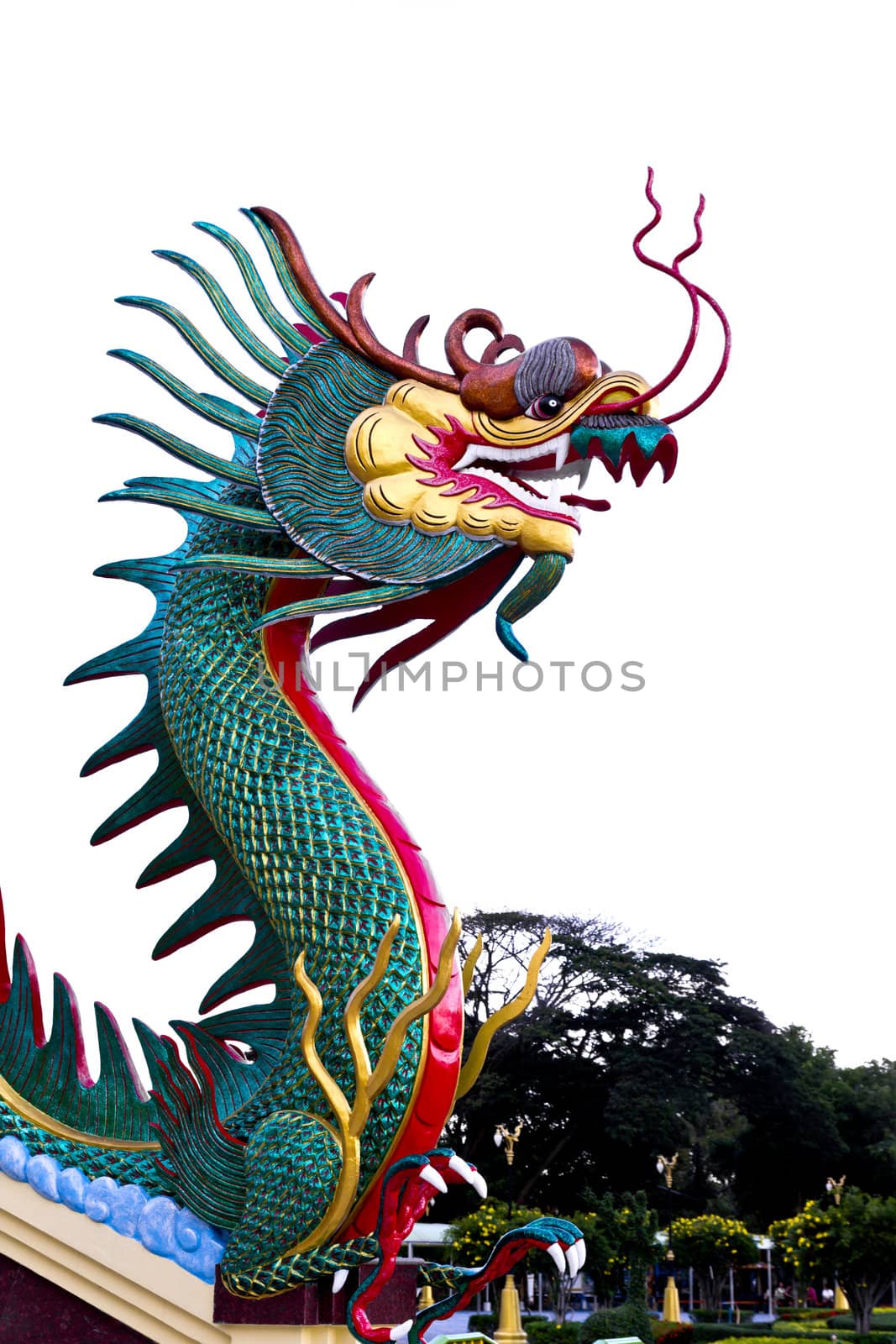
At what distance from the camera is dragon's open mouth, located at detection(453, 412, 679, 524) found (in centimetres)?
479

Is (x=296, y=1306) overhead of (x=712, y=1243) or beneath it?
overhead

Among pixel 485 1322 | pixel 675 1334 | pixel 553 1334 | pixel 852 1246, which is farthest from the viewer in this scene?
pixel 485 1322

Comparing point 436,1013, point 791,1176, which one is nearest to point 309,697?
point 436,1013

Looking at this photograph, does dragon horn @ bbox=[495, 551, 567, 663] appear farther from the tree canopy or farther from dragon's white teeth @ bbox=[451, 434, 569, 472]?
the tree canopy

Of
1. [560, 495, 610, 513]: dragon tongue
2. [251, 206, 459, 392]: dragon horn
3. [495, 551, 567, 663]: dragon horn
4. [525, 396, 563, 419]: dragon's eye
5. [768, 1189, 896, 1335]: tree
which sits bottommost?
[768, 1189, 896, 1335]: tree

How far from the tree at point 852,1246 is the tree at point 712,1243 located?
3355mm

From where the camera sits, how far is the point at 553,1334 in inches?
625

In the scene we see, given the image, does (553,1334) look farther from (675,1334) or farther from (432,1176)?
(432,1176)

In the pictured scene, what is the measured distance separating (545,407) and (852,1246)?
13.5m

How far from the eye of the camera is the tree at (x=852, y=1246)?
15289mm

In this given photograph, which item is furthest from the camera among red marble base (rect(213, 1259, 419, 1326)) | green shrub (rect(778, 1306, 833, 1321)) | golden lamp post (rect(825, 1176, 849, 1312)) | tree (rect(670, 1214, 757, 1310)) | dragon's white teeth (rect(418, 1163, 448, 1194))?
green shrub (rect(778, 1306, 833, 1321))

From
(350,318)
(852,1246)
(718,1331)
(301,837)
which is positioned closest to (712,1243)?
(718,1331)

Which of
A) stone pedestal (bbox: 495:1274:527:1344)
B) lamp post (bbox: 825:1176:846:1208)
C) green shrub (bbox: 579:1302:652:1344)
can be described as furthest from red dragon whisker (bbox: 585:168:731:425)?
lamp post (bbox: 825:1176:846:1208)

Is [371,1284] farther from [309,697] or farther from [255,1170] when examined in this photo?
[309,697]
